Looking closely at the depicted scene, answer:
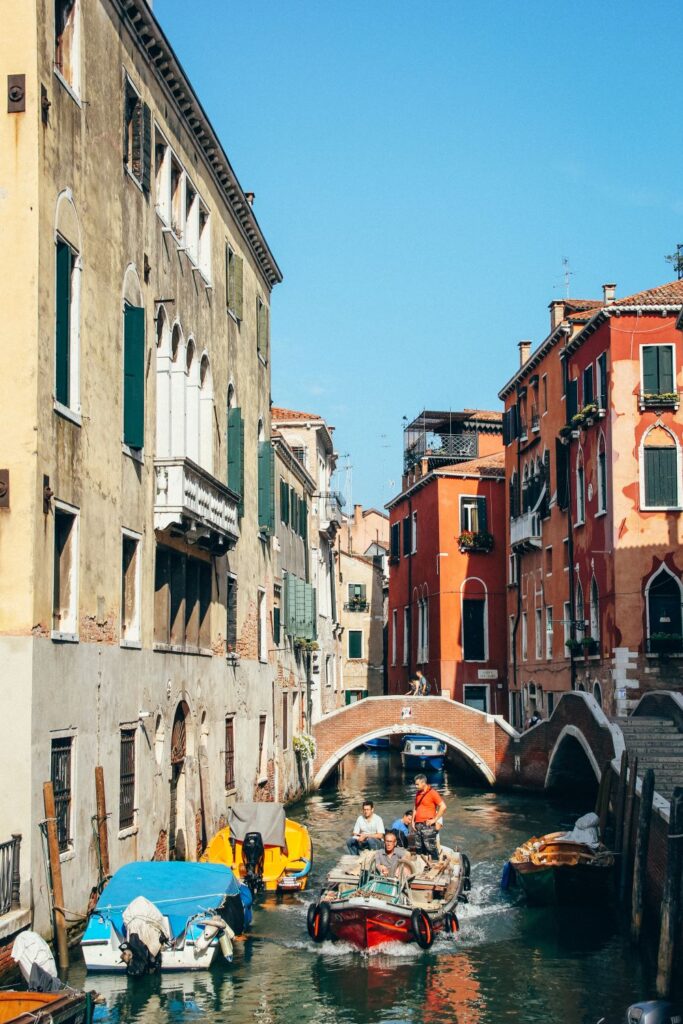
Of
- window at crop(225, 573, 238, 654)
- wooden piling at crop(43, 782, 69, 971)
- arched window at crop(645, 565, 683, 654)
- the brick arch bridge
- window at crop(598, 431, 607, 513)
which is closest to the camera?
wooden piling at crop(43, 782, 69, 971)

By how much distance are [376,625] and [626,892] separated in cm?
3662

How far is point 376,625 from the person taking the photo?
5366 centimetres

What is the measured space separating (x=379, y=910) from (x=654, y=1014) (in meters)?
4.43

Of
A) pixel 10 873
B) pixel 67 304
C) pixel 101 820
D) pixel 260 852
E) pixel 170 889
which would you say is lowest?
pixel 260 852

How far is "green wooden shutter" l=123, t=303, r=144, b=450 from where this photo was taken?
14574 millimetres

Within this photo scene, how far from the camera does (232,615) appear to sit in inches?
830

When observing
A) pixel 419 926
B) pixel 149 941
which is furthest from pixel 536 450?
pixel 149 941

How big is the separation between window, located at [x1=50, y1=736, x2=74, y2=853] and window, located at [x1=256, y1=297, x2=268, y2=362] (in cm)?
1265

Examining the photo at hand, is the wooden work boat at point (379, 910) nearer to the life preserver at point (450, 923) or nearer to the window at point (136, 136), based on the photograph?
the life preserver at point (450, 923)

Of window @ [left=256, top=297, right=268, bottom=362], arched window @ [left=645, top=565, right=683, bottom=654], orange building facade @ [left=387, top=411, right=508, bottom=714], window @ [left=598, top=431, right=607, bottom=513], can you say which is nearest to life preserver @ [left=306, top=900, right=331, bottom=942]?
window @ [left=256, top=297, right=268, bottom=362]

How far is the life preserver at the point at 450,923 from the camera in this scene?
1497 centimetres

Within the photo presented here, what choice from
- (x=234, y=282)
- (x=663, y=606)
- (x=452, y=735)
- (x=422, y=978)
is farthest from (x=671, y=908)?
(x=452, y=735)

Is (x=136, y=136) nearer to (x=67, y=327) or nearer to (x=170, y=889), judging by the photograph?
(x=67, y=327)

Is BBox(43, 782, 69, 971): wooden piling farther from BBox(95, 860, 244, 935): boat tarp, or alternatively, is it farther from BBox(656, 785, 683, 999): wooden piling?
BBox(656, 785, 683, 999): wooden piling
